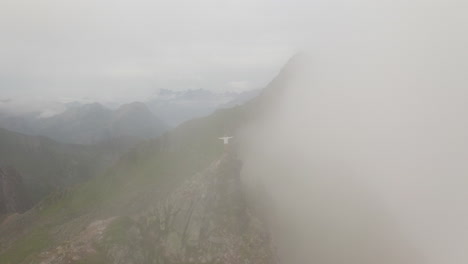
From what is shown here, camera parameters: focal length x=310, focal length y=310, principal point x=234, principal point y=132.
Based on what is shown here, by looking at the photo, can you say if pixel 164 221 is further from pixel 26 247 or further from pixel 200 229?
pixel 26 247

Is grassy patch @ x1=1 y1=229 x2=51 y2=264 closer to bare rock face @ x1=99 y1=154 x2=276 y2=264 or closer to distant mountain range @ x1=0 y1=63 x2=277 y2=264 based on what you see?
distant mountain range @ x1=0 y1=63 x2=277 y2=264

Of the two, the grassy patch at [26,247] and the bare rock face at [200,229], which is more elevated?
the bare rock face at [200,229]

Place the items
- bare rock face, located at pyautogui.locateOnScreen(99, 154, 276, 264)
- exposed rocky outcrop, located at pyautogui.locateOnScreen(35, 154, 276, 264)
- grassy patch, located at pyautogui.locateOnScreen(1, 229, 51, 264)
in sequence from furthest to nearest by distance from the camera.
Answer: grassy patch, located at pyautogui.locateOnScreen(1, 229, 51, 264)
bare rock face, located at pyautogui.locateOnScreen(99, 154, 276, 264)
exposed rocky outcrop, located at pyautogui.locateOnScreen(35, 154, 276, 264)

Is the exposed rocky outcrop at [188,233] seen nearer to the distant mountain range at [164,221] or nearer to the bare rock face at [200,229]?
the bare rock face at [200,229]

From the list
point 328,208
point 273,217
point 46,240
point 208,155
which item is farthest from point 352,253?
point 46,240

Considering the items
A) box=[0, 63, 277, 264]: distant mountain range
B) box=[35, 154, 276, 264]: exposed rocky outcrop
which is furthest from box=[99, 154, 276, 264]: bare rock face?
box=[0, 63, 277, 264]: distant mountain range

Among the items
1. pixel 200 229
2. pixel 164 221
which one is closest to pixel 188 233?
pixel 200 229

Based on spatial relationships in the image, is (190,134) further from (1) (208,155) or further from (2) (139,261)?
(2) (139,261)

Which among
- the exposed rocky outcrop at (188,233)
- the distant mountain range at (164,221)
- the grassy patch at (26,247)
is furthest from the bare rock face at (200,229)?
the grassy patch at (26,247)
